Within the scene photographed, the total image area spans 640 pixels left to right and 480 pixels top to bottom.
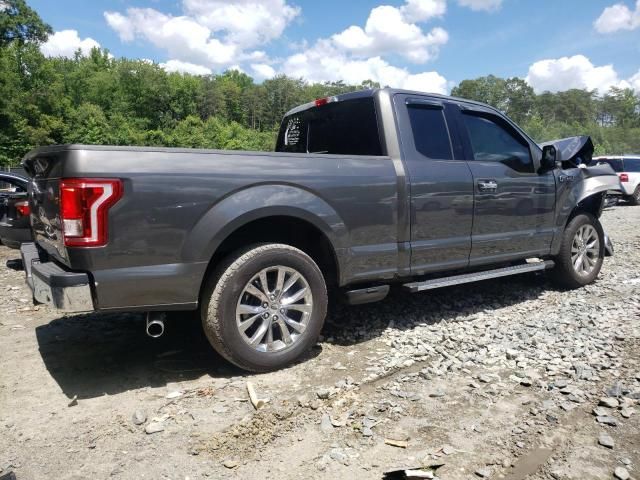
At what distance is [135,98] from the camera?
7775cm

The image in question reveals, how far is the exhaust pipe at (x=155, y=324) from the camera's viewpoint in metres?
3.17

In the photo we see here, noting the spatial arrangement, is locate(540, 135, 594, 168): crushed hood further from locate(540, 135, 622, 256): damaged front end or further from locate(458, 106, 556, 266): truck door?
locate(458, 106, 556, 266): truck door

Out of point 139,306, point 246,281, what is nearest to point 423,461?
point 246,281

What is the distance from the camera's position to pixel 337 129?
15.0 ft

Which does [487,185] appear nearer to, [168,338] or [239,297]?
[239,297]

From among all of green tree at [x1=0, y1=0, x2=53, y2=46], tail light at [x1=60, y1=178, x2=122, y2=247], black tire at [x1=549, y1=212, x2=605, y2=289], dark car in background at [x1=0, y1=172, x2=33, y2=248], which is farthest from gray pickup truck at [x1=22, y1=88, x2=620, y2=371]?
green tree at [x1=0, y1=0, x2=53, y2=46]

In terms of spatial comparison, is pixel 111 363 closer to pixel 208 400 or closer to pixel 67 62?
pixel 208 400

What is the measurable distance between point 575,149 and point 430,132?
7.69 feet

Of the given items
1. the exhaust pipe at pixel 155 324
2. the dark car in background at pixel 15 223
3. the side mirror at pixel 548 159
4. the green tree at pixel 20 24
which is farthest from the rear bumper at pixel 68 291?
the green tree at pixel 20 24

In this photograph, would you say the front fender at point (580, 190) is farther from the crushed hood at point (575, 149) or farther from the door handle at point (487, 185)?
the door handle at point (487, 185)

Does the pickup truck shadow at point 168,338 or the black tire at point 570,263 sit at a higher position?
the black tire at point 570,263

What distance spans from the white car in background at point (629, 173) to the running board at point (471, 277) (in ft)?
49.7

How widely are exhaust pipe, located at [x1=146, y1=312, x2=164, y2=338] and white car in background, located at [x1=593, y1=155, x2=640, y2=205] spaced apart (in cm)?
1841

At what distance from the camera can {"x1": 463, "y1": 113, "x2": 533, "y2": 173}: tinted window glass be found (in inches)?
184
